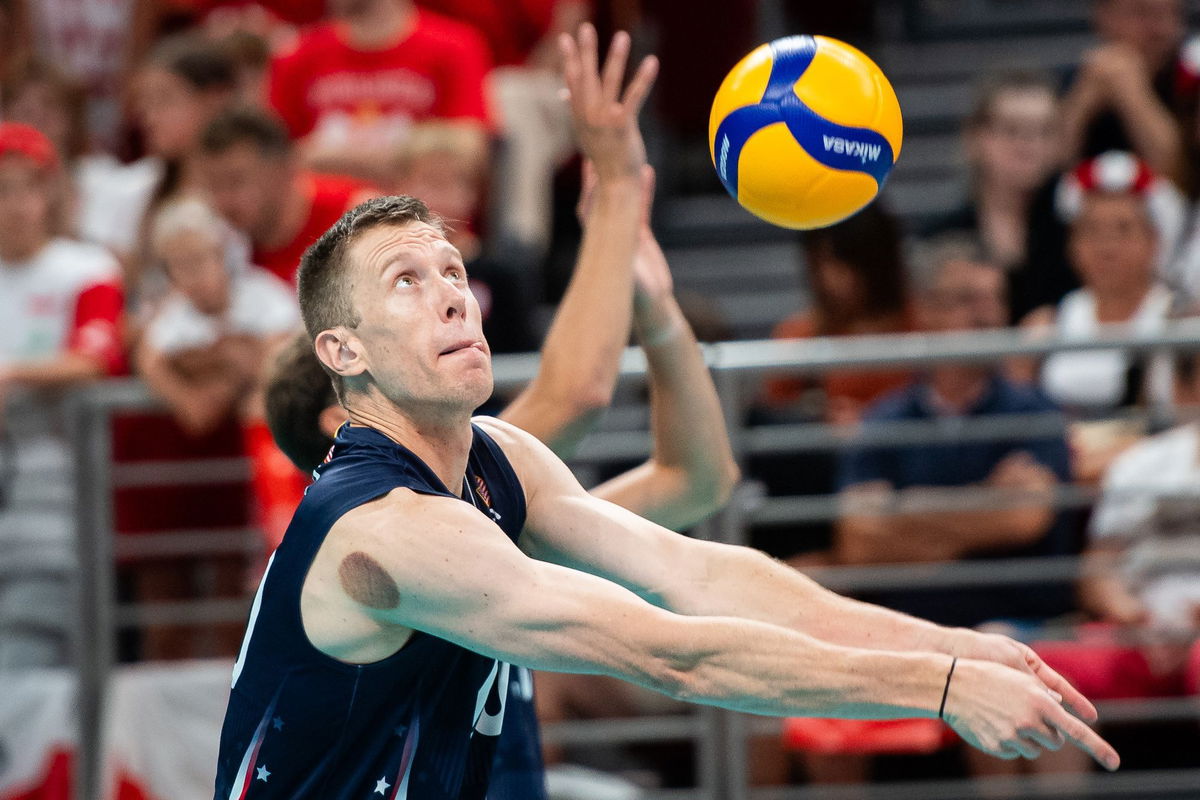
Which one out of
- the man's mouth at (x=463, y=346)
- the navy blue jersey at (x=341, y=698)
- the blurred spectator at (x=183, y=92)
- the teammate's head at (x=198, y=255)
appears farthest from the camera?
the blurred spectator at (x=183, y=92)

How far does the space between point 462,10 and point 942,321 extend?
12.6 feet

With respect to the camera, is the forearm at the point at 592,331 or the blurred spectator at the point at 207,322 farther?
the blurred spectator at the point at 207,322

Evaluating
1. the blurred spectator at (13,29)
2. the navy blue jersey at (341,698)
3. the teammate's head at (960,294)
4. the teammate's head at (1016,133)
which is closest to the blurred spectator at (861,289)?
the teammate's head at (960,294)

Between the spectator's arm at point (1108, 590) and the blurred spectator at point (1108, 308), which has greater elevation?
the blurred spectator at point (1108, 308)

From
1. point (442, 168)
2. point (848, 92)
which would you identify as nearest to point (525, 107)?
point (442, 168)

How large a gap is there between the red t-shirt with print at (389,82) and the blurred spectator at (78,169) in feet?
3.50

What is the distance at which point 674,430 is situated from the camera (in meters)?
4.41

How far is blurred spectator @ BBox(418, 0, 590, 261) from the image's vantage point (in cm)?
848

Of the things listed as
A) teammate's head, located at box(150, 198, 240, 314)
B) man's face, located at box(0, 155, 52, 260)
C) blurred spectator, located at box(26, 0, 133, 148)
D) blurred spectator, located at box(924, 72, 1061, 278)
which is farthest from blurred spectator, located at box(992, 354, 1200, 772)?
blurred spectator, located at box(26, 0, 133, 148)

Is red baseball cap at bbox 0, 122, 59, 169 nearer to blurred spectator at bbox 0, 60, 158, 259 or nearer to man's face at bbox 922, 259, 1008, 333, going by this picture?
blurred spectator at bbox 0, 60, 158, 259

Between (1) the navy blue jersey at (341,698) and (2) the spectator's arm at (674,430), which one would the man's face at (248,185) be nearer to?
(2) the spectator's arm at (674,430)

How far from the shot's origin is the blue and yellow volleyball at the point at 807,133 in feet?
12.9

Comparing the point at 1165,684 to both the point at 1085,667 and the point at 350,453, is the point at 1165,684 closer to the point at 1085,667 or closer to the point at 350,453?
the point at 1085,667

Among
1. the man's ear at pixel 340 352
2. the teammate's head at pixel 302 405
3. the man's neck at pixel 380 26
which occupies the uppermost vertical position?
the man's neck at pixel 380 26
